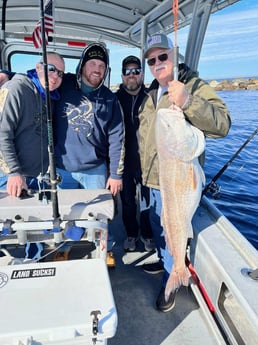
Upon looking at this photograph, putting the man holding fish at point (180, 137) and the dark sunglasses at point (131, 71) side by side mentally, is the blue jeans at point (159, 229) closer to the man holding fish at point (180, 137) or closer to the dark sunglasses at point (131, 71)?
the man holding fish at point (180, 137)

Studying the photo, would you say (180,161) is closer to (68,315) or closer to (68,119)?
(68,315)

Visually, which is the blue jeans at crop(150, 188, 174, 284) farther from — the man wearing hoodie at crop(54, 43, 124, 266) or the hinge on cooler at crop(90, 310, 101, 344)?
the hinge on cooler at crop(90, 310, 101, 344)

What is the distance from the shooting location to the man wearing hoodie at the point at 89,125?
110 inches

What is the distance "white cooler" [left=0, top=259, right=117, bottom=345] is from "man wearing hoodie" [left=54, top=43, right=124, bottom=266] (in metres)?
1.24

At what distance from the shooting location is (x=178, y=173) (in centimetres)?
196

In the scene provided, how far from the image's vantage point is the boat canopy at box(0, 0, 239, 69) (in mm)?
4125

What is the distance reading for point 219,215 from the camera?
2.55 meters

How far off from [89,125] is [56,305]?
1665 mm

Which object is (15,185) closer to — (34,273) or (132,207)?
(34,273)

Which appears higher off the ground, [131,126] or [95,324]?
[131,126]

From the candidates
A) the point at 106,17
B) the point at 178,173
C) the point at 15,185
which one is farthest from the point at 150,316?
the point at 106,17

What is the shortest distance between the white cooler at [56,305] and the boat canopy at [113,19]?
3391 millimetres

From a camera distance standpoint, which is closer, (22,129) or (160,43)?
(160,43)

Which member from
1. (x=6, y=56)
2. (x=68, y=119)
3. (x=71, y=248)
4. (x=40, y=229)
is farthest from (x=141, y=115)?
(x=6, y=56)
